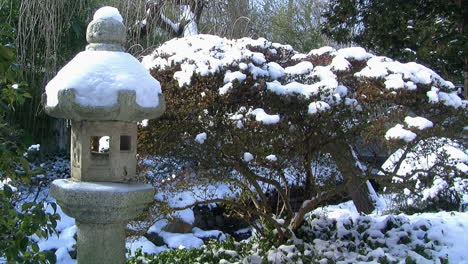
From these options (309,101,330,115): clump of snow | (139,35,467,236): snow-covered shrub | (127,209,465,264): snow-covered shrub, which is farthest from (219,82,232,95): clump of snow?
Answer: (127,209,465,264): snow-covered shrub

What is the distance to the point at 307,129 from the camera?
3900 millimetres

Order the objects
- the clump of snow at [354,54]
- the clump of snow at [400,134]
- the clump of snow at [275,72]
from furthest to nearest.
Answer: the clump of snow at [354,54], the clump of snow at [275,72], the clump of snow at [400,134]

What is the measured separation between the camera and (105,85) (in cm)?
278

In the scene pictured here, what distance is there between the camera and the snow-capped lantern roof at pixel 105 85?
275cm

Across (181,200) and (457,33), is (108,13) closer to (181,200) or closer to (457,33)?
(181,200)

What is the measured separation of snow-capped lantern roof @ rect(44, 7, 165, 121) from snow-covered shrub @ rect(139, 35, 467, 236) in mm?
760

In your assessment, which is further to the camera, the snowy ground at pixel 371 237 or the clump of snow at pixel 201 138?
the snowy ground at pixel 371 237

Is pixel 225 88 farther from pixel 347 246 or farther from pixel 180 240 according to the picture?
pixel 180 240

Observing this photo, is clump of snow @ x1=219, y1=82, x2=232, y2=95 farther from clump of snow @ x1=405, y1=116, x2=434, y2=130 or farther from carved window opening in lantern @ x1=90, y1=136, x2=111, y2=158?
clump of snow @ x1=405, y1=116, x2=434, y2=130

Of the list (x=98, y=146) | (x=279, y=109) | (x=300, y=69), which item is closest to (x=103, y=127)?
(x=98, y=146)

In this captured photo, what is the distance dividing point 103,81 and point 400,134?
1.97 metres

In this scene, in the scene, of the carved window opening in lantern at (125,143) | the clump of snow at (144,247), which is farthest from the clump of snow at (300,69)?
the clump of snow at (144,247)

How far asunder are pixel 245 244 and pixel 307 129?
6.22ft

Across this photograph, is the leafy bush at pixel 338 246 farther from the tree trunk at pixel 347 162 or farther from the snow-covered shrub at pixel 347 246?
the tree trunk at pixel 347 162
